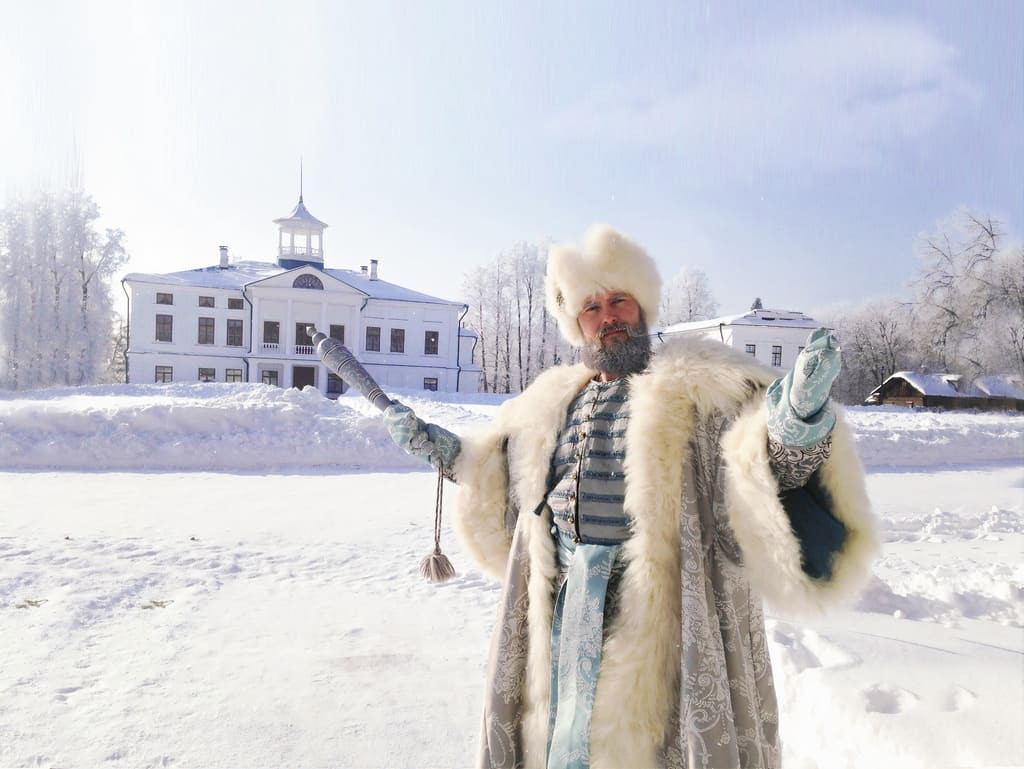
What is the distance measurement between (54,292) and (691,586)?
126ft

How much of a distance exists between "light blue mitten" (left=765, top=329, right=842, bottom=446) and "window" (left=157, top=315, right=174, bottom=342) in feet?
114

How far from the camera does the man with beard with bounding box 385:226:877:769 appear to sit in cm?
174

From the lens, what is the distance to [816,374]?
4.87ft

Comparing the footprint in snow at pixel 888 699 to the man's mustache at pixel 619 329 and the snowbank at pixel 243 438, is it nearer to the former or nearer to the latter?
the man's mustache at pixel 619 329

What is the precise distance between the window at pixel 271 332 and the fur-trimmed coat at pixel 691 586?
104ft

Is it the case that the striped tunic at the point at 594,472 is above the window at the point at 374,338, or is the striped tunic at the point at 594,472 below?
below

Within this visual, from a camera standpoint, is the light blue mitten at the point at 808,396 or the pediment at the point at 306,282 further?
the pediment at the point at 306,282

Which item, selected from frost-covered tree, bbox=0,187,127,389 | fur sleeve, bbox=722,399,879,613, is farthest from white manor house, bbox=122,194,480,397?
fur sleeve, bbox=722,399,879,613

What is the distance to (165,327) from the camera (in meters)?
31.3

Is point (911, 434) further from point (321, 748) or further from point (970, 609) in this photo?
point (321, 748)

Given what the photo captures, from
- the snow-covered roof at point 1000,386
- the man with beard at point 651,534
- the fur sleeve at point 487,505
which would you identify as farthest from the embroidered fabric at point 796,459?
the snow-covered roof at point 1000,386

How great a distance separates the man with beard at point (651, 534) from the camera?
1736 millimetres

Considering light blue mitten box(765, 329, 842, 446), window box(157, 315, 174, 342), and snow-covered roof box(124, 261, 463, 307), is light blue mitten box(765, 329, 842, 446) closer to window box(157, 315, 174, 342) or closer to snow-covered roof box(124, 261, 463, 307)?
snow-covered roof box(124, 261, 463, 307)

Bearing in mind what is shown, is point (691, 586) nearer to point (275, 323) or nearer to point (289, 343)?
point (289, 343)
